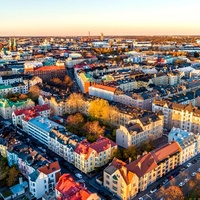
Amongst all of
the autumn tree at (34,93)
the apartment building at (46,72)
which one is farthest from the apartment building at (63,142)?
the apartment building at (46,72)

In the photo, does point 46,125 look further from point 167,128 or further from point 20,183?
point 167,128

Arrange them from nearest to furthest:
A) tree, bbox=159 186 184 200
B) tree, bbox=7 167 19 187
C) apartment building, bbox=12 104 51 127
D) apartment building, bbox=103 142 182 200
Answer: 1. tree, bbox=159 186 184 200
2. apartment building, bbox=103 142 182 200
3. tree, bbox=7 167 19 187
4. apartment building, bbox=12 104 51 127

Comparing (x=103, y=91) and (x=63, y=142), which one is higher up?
(x=103, y=91)

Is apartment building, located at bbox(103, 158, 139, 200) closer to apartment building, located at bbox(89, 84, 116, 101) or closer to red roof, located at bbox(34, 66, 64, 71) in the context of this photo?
apartment building, located at bbox(89, 84, 116, 101)

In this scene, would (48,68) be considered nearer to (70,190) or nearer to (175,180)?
(175,180)

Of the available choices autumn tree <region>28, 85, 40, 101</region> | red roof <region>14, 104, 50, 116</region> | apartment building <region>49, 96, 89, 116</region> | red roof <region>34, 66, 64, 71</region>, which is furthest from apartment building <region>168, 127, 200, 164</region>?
red roof <region>34, 66, 64, 71</region>

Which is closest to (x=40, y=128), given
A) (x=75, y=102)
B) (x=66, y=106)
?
(x=66, y=106)
